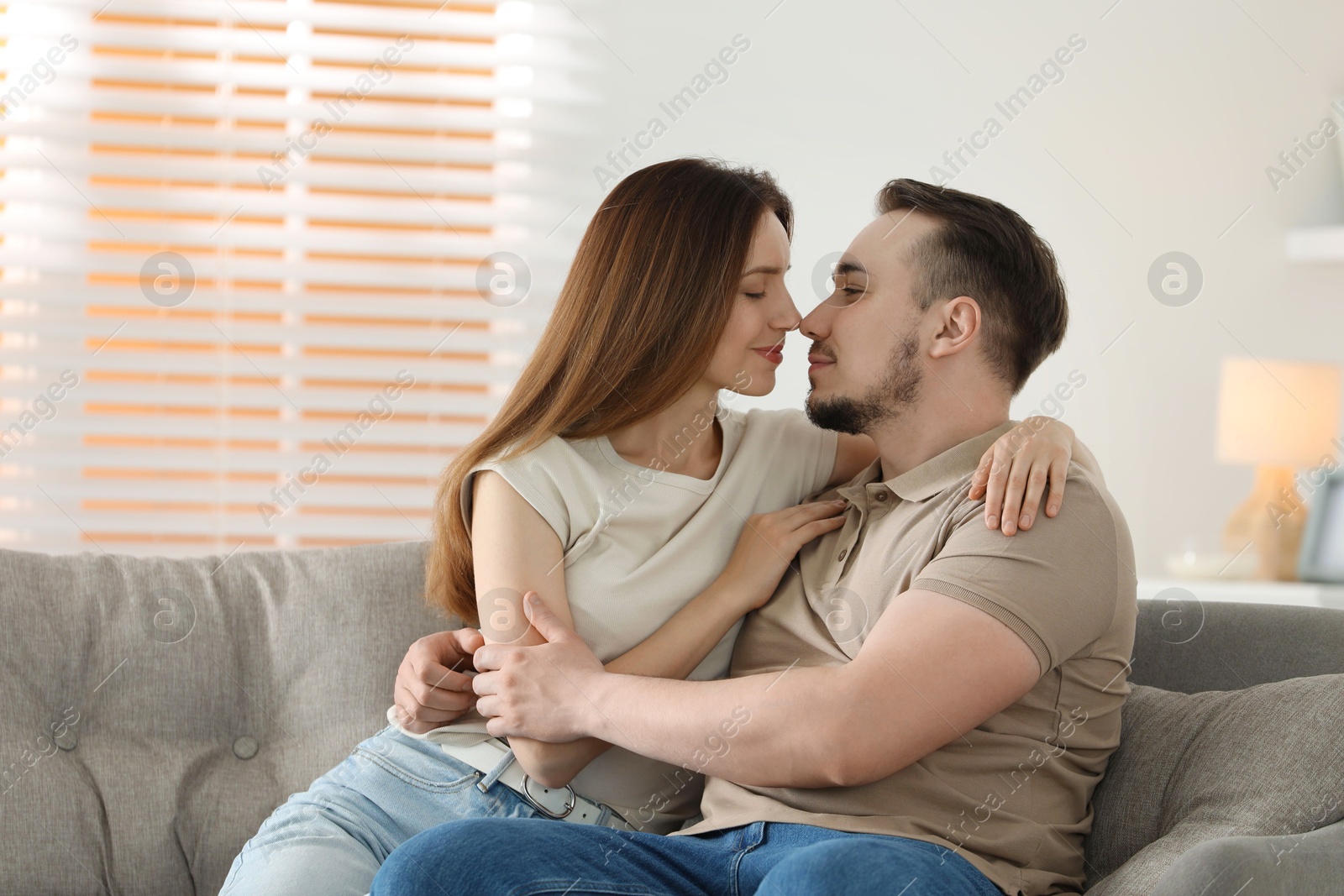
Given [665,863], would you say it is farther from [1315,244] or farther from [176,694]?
[1315,244]

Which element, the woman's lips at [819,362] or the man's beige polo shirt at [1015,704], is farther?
the woman's lips at [819,362]

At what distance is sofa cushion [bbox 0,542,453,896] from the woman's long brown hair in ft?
1.02

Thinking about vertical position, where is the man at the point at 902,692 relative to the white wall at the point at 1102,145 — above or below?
below

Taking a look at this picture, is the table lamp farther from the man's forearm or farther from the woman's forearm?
the man's forearm

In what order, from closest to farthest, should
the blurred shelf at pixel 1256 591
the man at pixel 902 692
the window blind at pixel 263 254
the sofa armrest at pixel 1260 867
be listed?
the sofa armrest at pixel 1260 867
the man at pixel 902 692
the window blind at pixel 263 254
the blurred shelf at pixel 1256 591

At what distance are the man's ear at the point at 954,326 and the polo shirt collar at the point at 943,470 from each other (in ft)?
0.40

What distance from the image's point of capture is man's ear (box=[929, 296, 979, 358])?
1500 mm

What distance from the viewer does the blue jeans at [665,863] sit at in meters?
1.04

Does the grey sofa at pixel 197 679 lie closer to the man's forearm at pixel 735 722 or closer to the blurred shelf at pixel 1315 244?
the man's forearm at pixel 735 722

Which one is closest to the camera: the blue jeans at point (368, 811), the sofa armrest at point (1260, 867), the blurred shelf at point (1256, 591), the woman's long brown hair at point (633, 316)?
the sofa armrest at point (1260, 867)

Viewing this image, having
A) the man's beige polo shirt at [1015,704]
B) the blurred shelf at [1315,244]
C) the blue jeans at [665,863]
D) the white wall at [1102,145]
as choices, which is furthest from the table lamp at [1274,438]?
the blue jeans at [665,863]

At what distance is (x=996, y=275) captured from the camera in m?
1.52

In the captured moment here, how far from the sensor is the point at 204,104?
242 cm

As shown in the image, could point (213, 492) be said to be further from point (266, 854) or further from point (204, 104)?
point (266, 854)
